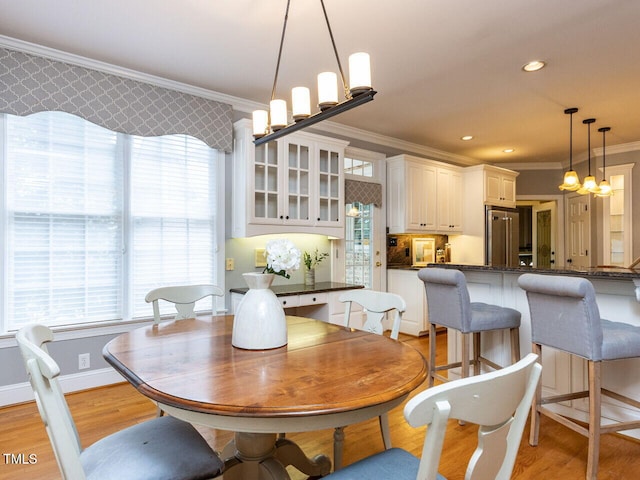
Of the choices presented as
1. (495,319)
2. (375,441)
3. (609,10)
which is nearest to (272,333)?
(375,441)

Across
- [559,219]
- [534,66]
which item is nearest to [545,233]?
[559,219]

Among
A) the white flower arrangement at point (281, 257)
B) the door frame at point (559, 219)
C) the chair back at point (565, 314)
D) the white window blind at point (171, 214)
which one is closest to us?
the white flower arrangement at point (281, 257)

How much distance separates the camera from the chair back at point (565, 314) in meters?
1.87

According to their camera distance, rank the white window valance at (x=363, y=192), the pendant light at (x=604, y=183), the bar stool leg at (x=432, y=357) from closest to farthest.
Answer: the bar stool leg at (x=432, y=357)
the pendant light at (x=604, y=183)
the white window valance at (x=363, y=192)

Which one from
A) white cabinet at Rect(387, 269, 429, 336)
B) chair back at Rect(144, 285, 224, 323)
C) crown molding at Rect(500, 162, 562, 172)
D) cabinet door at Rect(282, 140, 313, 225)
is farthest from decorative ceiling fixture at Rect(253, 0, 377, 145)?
crown molding at Rect(500, 162, 562, 172)

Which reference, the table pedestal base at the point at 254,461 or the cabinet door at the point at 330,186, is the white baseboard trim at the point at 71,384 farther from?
the cabinet door at the point at 330,186

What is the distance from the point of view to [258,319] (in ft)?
5.13

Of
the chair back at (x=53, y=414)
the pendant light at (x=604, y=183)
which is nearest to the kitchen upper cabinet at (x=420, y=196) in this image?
the pendant light at (x=604, y=183)

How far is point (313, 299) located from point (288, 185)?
1156 millimetres

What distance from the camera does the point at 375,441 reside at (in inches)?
90.1

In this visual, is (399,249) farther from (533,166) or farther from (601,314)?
(533,166)

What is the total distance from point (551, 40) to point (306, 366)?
2.80 m

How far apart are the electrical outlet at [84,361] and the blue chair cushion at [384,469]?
2.70 metres

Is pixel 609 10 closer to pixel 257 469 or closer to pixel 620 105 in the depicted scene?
pixel 620 105
